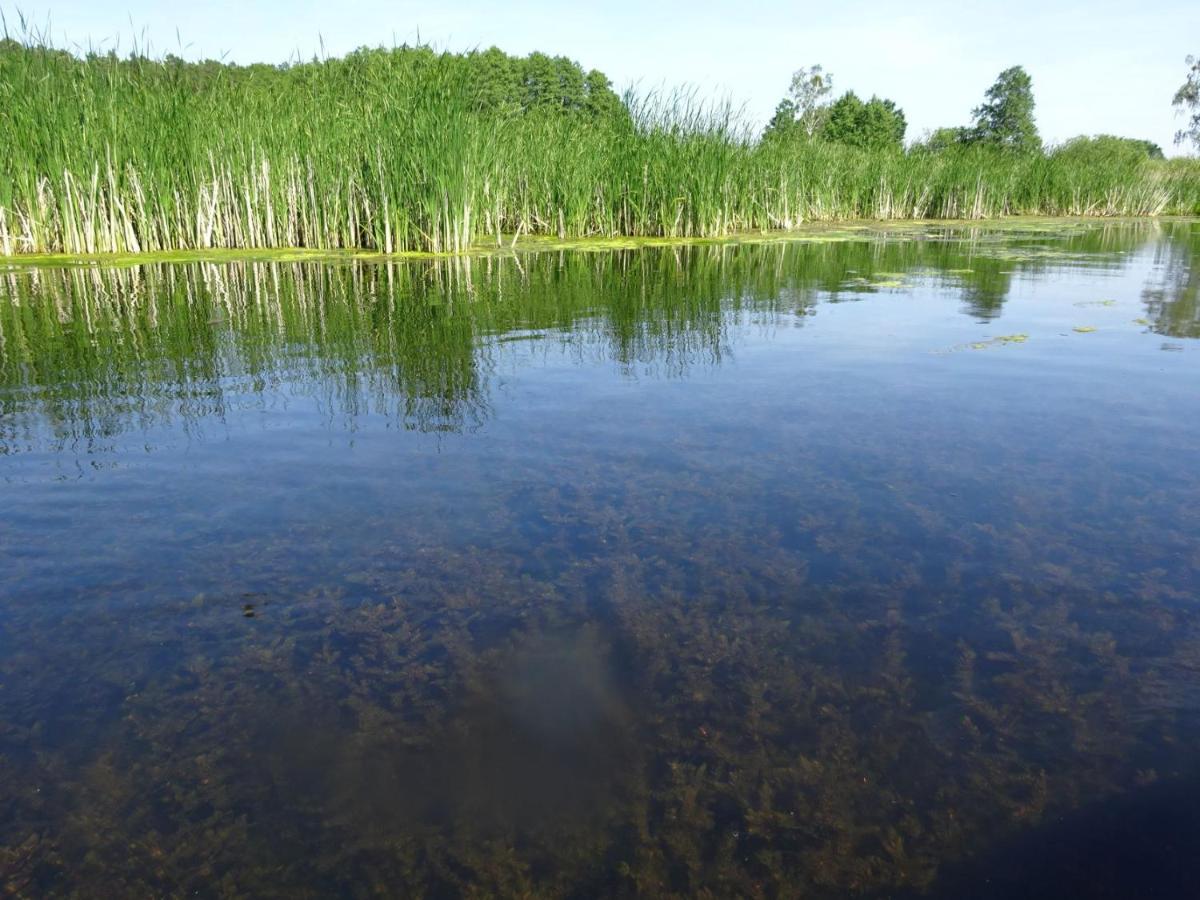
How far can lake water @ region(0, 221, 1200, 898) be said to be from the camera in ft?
5.09

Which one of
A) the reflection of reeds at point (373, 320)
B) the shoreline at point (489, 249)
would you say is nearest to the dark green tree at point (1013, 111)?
the shoreline at point (489, 249)

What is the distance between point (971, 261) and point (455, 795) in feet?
41.3

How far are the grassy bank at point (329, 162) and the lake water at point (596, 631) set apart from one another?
22.1 feet

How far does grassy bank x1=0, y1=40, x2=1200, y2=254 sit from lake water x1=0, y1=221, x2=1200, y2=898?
6.74 meters

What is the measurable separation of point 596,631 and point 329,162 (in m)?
11.4

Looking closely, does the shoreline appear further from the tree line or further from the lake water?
the tree line

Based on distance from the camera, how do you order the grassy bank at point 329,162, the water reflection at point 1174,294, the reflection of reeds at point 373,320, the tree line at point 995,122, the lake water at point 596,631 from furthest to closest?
the tree line at point 995,122 → the grassy bank at point 329,162 → the water reflection at point 1174,294 → the reflection of reeds at point 373,320 → the lake water at point 596,631

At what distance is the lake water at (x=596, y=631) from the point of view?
1.55m

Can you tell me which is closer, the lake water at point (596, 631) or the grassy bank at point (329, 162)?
the lake water at point (596, 631)

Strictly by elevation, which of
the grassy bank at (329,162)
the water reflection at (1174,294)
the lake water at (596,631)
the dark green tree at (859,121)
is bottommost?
the lake water at (596,631)

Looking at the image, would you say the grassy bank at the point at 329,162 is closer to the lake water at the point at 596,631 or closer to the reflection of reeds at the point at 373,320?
the reflection of reeds at the point at 373,320

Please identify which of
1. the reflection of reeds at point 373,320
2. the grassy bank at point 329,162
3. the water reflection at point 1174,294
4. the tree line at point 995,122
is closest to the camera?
the reflection of reeds at point 373,320

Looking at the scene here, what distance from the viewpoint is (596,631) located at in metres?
2.23

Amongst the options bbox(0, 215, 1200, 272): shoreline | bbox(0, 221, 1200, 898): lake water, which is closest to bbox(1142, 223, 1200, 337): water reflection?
bbox(0, 221, 1200, 898): lake water
